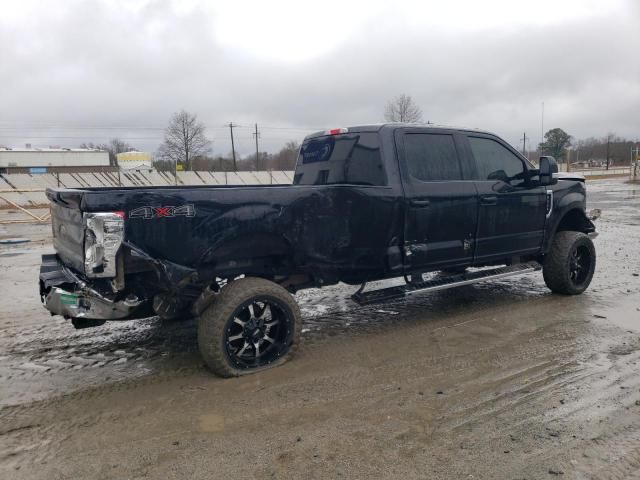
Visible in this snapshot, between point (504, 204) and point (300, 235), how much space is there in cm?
266

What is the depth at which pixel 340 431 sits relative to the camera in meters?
3.28

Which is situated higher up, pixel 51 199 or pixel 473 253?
pixel 51 199

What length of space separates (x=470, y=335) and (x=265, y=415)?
95.3 inches

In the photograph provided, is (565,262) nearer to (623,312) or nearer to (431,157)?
(623,312)

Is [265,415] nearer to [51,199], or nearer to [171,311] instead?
[171,311]

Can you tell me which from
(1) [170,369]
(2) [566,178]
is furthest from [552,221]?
(1) [170,369]

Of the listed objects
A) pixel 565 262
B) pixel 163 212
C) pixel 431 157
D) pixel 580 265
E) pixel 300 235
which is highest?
pixel 431 157

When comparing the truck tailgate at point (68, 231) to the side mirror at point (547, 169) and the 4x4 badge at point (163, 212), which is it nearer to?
the 4x4 badge at point (163, 212)

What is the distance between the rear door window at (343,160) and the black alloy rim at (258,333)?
1648 millimetres

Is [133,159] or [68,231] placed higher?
[133,159]

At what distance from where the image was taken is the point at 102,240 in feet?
11.7

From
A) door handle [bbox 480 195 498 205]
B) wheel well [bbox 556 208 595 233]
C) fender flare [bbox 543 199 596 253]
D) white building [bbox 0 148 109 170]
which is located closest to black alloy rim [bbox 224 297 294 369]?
door handle [bbox 480 195 498 205]

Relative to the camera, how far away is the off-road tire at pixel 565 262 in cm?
633

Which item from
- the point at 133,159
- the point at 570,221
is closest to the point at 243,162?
the point at 133,159
